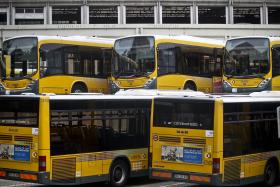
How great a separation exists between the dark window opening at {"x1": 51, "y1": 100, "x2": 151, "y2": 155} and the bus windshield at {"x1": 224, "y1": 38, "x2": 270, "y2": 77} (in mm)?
8572

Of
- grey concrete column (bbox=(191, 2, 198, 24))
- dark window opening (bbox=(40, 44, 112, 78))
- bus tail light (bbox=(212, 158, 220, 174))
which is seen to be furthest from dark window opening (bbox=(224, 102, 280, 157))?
grey concrete column (bbox=(191, 2, 198, 24))

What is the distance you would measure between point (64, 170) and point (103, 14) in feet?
135

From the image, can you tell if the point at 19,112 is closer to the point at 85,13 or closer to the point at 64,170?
the point at 64,170

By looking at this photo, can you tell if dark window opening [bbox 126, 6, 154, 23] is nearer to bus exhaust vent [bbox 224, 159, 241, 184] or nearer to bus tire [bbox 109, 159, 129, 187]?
bus tire [bbox 109, 159, 129, 187]

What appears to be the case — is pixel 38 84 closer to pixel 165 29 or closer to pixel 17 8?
pixel 165 29

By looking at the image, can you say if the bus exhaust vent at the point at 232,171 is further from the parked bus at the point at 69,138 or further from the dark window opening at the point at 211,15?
the dark window opening at the point at 211,15

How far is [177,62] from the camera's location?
25656 mm

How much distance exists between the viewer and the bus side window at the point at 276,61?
24.6 m

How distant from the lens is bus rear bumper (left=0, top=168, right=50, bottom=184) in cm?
1464

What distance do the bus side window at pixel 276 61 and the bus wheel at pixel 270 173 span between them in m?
8.79

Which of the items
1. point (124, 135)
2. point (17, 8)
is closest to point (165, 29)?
point (17, 8)

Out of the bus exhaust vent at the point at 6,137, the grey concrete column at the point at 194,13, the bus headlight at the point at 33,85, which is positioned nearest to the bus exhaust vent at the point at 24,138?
the bus exhaust vent at the point at 6,137

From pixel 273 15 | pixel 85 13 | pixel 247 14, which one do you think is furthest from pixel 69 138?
pixel 273 15

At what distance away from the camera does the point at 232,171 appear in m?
14.7
